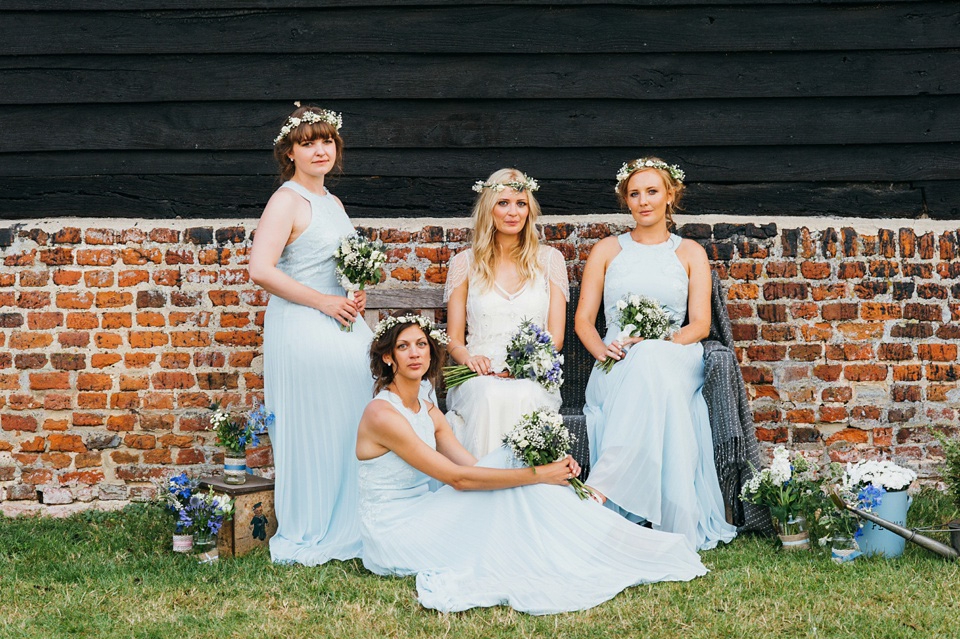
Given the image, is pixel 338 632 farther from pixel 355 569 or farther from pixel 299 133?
pixel 299 133

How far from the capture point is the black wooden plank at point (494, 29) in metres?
5.43

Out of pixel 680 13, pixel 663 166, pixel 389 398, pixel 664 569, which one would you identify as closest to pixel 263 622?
pixel 389 398

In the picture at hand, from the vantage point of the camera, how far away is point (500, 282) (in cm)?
515

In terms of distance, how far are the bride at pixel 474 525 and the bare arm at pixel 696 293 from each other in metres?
1.29

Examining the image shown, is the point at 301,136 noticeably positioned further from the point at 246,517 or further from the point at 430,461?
the point at 246,517

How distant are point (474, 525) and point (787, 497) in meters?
1.50

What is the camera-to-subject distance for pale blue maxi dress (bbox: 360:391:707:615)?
366 cm

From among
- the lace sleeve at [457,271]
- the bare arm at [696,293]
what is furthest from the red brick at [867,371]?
the lace sleeve at [457,271]

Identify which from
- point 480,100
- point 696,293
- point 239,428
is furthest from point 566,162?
point 239,428

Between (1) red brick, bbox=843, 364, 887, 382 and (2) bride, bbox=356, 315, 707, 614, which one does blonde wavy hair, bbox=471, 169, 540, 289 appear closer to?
(2) bride, bbox=356, 315, 707, 614

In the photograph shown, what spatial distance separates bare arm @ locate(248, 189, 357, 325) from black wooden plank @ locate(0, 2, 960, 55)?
4.59 ft

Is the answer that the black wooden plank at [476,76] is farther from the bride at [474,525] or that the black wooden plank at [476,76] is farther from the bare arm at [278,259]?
the bride at [474,525]

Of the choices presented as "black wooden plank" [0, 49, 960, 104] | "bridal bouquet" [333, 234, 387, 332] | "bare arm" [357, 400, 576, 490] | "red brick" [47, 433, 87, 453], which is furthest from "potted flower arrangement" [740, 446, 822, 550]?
"red brick" [47, 433, 87, 453]

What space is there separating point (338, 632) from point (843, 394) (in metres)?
3.54
